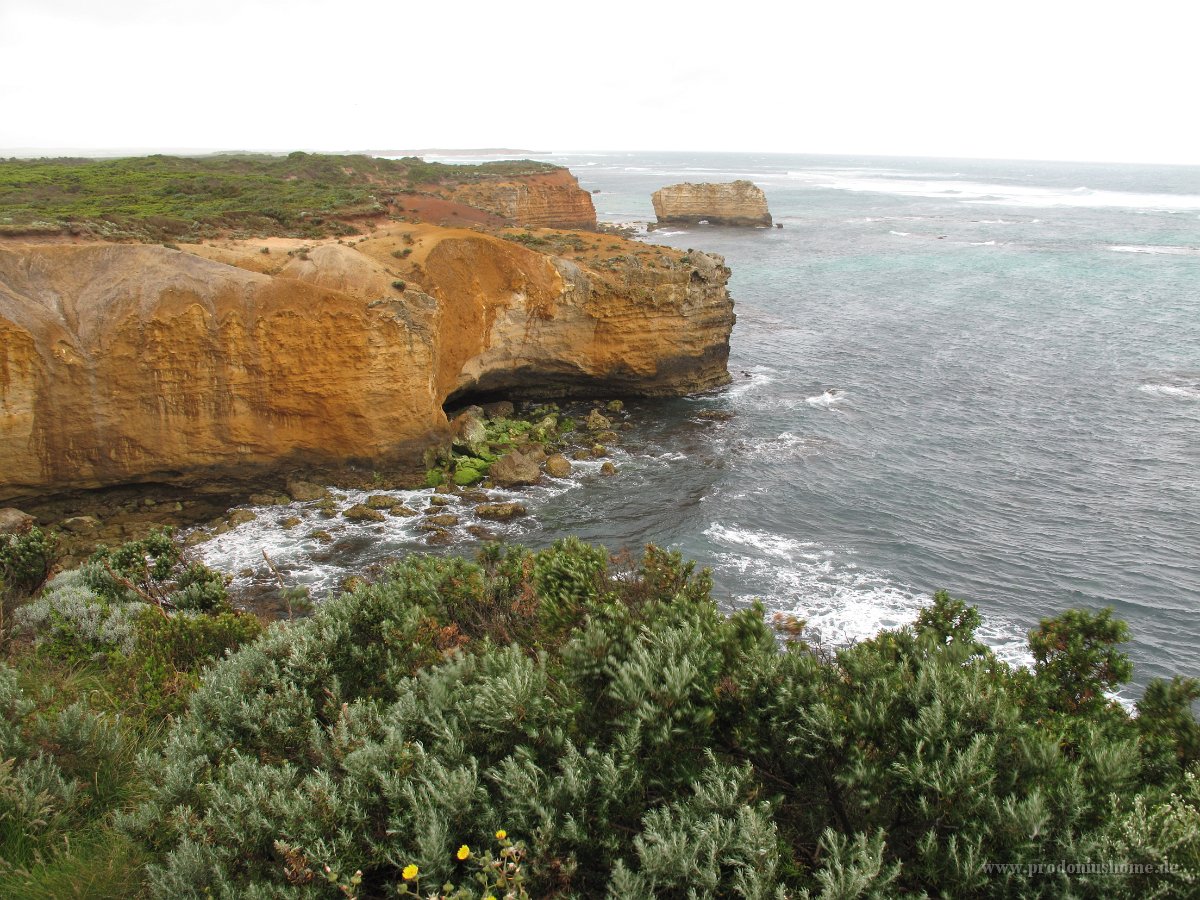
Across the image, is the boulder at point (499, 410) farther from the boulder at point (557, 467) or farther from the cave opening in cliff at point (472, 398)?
the boulder at point (557, 467)

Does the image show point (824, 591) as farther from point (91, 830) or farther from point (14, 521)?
point (14, 521)

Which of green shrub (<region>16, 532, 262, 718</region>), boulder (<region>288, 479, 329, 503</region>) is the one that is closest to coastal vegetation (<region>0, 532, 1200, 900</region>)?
green shrub (<region>16, 532, 262, 718</region>)

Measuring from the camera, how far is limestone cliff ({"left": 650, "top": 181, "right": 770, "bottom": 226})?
107250 millimetres

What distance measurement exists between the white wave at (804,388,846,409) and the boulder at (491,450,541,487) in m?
16.5

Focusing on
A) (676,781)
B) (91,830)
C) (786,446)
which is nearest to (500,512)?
(786,446)

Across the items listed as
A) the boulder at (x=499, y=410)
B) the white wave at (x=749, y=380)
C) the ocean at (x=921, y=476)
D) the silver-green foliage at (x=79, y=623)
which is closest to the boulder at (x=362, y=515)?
the ocean at (x=921, y=476)

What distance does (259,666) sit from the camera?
848 centimetres

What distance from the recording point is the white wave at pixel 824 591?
21391 millimetres

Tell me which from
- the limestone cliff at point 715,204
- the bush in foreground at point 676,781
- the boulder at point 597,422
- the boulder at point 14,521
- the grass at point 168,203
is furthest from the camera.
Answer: the limestone cliff at point 715,204

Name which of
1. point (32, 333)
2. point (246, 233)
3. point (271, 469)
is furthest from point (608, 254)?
point (32, 333)

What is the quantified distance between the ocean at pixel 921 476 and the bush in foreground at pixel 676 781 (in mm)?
14842

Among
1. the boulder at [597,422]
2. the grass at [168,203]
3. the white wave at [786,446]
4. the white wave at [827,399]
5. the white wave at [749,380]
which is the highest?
the grass at [168,203]

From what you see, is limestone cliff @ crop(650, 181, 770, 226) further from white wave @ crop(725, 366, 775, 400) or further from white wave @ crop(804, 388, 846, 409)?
white wave @ crop(804, 388, 846, 409)

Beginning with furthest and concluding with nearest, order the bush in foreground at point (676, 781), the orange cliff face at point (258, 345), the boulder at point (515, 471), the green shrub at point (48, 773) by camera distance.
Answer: the boulder at point (515, 471) → the orange cliff face at point (258, 345) → the green shrub at point (48, 773) → the bush in foreground at point (676, 781)
